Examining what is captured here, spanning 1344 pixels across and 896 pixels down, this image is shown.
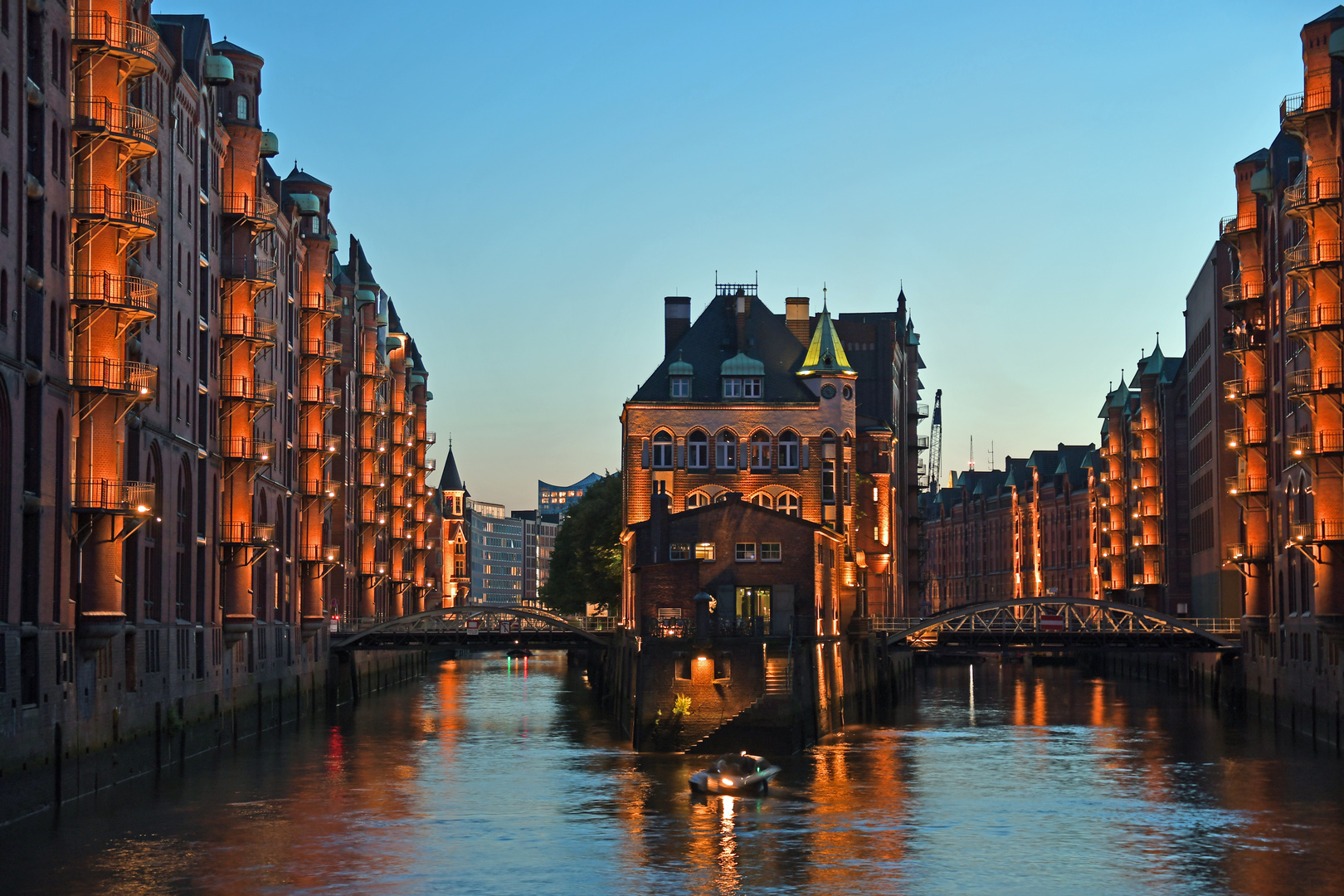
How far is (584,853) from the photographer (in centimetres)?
5075

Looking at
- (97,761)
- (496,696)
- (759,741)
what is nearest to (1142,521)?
(496,696)

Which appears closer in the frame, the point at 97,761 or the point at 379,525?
the point at 97,761

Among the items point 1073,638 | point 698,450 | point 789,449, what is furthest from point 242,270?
point 1073,638

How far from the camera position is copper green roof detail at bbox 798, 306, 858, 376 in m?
107

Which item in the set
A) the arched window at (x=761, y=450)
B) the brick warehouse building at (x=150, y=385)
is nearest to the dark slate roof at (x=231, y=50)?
the brick warehouse building at (x=150, y=385)

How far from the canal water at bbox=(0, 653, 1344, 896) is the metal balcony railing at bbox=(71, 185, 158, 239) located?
17.8 meters

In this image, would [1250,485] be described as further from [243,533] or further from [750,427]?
[243,533]

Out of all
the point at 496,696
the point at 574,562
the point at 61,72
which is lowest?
the point at 496,696

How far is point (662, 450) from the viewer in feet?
348

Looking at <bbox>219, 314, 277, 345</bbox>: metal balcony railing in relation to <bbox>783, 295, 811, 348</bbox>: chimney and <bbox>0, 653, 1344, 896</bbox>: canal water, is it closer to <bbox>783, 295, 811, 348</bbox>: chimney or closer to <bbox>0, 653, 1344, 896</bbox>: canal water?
<bbox>0, 653, 1344, 896</bbox>: canal water

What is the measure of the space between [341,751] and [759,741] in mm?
18199

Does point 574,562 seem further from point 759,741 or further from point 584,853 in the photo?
point 584,853

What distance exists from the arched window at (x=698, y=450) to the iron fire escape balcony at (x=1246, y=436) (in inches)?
1118

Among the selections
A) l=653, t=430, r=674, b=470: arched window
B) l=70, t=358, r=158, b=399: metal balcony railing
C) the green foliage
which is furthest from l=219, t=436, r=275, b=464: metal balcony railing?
the green foliage
